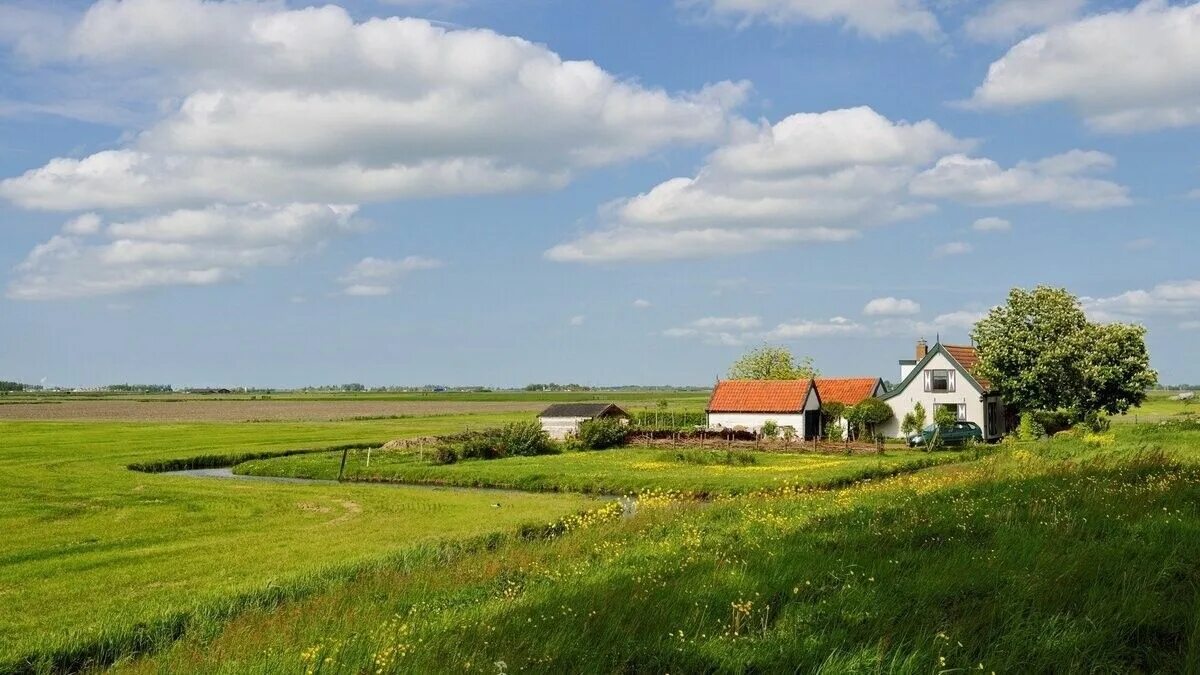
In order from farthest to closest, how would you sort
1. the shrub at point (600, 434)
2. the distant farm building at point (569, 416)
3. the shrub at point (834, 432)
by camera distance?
the distant farm building at point (569, 416) → the shrub at point (834, 432) → the shrub at point (600, 434)

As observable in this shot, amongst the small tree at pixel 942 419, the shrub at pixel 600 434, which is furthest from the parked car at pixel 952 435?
the shrub at pixel 600 434

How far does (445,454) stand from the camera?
168ft

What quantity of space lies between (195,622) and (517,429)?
43.7 metres

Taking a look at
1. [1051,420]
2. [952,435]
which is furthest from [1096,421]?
[952,435]

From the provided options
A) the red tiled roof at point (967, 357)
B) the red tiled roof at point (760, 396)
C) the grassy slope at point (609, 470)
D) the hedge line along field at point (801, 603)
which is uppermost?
the red tiled roof at point (967, 357)

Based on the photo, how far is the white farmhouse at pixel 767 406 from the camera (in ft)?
220

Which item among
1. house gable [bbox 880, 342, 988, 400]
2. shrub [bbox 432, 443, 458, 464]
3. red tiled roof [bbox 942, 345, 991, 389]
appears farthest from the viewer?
red tiled roof [bbox 942, 345, 991, 389]

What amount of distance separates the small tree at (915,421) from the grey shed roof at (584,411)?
21109mm

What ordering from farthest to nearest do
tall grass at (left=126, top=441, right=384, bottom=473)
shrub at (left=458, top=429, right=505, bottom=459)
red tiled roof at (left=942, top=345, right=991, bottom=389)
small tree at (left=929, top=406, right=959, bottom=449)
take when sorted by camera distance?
red tiled roof at (left=942, top=345, right=991, bottom=389) → small tree at (left=929, top=406, right=959, bottom=449) → shrub at (left=458, top=429, right=505, bottom=459) → tall grass at (left=126, top=441, right=384, bottom=473)

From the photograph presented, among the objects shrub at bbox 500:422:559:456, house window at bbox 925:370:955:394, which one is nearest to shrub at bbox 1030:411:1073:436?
house window at bbox 925:370:955:394

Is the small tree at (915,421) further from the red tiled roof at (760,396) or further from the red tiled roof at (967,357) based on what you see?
the red tiled roof at (760,396)

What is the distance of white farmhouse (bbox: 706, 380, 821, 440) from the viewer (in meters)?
67.2

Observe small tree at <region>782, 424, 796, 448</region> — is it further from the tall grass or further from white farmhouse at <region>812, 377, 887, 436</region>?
the tall grass

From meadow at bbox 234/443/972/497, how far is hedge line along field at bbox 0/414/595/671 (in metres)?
3.62
